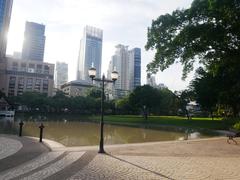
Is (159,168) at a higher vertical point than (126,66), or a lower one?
lower

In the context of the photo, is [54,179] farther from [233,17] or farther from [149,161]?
[233,17]

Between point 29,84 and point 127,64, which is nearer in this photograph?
point 127,64

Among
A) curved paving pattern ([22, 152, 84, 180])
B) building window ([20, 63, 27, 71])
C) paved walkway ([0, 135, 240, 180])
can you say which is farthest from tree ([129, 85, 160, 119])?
building window ([20, 63, 27, 71])

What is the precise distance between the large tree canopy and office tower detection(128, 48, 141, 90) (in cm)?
10619

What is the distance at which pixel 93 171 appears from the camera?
10.0m

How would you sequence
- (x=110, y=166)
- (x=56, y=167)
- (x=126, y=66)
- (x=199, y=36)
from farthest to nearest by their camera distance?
(x=126, y=66)
(x=199, y=36)
(x=110, y=166)
(x=56, y=167)

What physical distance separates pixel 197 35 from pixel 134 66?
126612 millimetres

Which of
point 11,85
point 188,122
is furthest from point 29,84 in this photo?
point 188,122

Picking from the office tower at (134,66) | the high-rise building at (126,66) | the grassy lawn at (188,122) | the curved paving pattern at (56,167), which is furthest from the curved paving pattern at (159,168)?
the office tower at (134,66)

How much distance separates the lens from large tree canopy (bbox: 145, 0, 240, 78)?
19.2 metres

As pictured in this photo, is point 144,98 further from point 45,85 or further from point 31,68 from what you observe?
point 31,68

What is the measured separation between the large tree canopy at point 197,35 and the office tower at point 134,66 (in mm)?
106187

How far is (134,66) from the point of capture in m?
147

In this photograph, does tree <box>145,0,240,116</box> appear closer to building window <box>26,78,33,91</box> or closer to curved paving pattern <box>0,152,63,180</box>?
curved paving pattern <box>0,152,63,180</box>
